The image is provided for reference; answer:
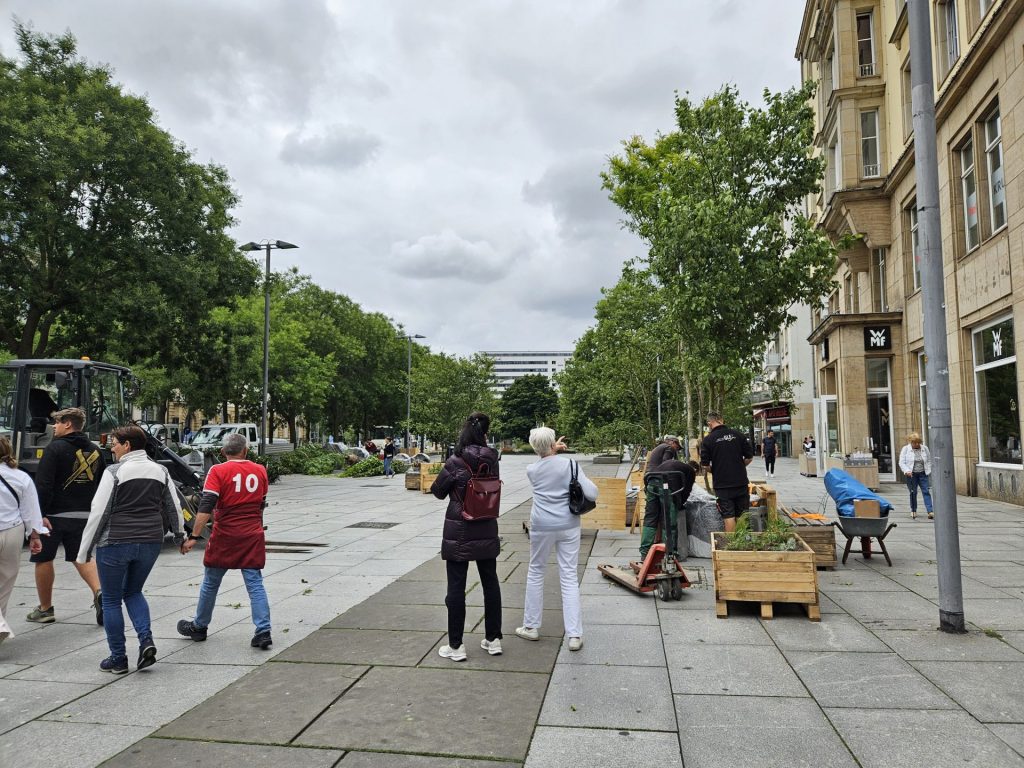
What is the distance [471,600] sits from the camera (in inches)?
285

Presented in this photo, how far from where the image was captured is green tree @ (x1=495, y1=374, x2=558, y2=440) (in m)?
91.1

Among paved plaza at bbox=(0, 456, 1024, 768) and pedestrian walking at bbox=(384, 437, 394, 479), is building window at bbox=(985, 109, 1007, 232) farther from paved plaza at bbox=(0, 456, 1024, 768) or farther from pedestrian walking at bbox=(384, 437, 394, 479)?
pedestrian walking at bbox=(384, 437, 394, 479)

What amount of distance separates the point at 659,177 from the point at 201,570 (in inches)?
584

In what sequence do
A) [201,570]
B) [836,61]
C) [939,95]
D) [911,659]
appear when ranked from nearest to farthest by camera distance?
[911,659]
[201,570]
[939,95]
[836,61]

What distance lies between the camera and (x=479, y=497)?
5.37 meters

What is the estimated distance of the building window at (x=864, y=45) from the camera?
925 inches

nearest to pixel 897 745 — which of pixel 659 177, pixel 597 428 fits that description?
pixel 659 177

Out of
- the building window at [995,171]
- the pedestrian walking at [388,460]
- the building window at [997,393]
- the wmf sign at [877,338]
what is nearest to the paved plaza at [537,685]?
the building window at [997,393]

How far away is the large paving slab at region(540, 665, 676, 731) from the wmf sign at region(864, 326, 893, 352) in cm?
1958

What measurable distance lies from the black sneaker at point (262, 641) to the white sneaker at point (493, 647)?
5.38 ft

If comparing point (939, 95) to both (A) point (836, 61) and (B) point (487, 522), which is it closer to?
(A) point (836, 61)

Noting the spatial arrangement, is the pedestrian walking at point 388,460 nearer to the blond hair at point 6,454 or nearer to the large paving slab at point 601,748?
the blond hair at point 6,454

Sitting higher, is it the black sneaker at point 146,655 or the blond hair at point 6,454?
the blond hair at point 6,454

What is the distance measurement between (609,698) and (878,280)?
23.1 meters
